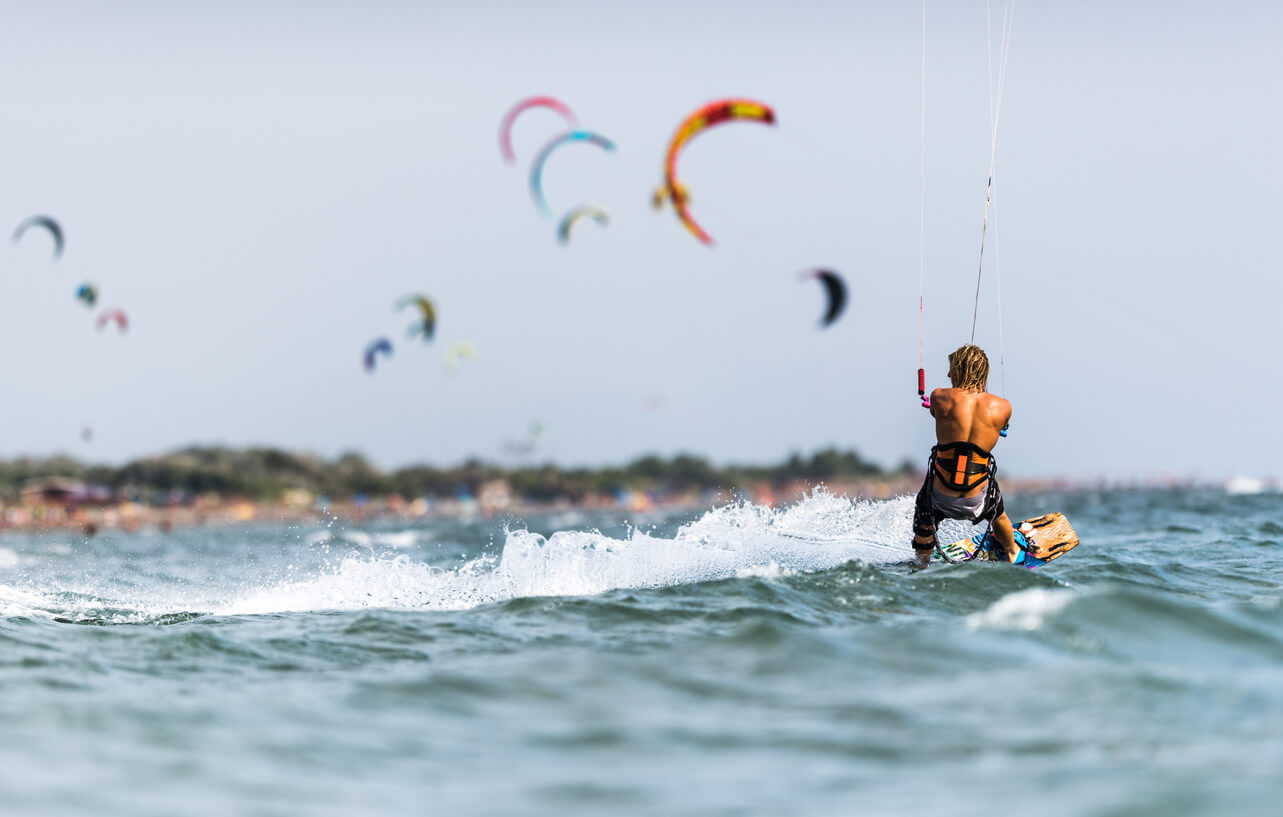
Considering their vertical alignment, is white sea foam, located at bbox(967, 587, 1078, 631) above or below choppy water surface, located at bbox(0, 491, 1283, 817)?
above

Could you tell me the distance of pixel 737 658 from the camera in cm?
597

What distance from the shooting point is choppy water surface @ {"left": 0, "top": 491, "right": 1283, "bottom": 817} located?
4.13 meters

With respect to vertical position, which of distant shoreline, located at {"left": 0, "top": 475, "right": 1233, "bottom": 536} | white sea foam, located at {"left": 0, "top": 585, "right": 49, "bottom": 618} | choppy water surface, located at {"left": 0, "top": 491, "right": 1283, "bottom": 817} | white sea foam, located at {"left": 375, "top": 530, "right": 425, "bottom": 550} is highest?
choppy water surface, located at {"left": 0, "top": 491, "right": 1283, "bottom": 817}

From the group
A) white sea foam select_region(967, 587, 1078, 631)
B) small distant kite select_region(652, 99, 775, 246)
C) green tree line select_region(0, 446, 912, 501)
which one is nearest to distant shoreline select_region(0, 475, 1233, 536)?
green tree line select_region(0, 446, 912, 501)

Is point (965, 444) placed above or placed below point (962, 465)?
above

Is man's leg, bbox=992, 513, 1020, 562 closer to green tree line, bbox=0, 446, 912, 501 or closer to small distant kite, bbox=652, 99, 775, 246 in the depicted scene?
small distant kite, bbox=652, 99, 775, 246

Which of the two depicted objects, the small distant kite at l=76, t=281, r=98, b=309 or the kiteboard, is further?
the small distant kite at l=76, t=281, r=98, b=309

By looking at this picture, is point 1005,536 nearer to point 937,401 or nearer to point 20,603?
point 937,401

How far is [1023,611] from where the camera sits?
6547 millimetres

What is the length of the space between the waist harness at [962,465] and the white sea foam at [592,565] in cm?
111

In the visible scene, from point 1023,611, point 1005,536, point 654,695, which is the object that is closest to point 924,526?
point 1005,536

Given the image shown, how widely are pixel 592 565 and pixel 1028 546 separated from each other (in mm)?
3446

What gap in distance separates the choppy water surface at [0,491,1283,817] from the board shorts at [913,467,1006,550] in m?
0.39

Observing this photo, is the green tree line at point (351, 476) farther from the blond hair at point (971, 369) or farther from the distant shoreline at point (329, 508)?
the blond hair at point (971, 369)
